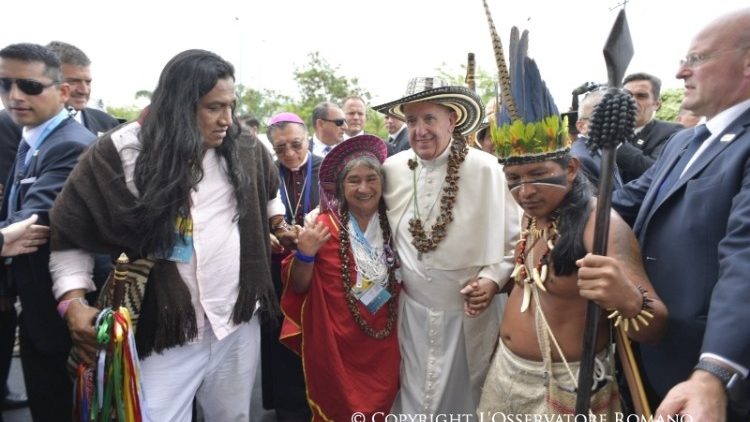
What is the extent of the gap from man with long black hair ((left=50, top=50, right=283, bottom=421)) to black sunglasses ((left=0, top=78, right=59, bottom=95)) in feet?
2.67

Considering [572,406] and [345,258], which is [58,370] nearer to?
[345,258]

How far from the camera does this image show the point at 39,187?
100 inches

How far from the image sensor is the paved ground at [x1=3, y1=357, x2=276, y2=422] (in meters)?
3.90

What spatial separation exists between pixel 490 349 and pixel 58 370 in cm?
239

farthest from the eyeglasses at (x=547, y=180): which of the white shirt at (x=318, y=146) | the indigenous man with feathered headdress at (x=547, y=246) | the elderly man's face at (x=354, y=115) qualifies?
the elderly man's face at (x=354, y=115)

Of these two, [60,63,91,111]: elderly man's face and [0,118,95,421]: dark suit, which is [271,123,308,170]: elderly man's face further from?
[0,118,95,421]: dark suit

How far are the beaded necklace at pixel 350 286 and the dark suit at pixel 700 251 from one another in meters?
1.43

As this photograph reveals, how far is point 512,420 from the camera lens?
2328mm

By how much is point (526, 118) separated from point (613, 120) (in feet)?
1.66

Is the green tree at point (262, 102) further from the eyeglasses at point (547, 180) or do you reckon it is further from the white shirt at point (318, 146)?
the eyeglasses at point (547, 180)

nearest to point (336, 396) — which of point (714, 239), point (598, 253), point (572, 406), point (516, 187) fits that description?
point (572, 406)

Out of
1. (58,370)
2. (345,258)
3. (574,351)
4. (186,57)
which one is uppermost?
(186,57)

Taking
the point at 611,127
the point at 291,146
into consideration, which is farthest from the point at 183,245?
→ the point at 291,146

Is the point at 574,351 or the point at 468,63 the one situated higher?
the point at 468,63
